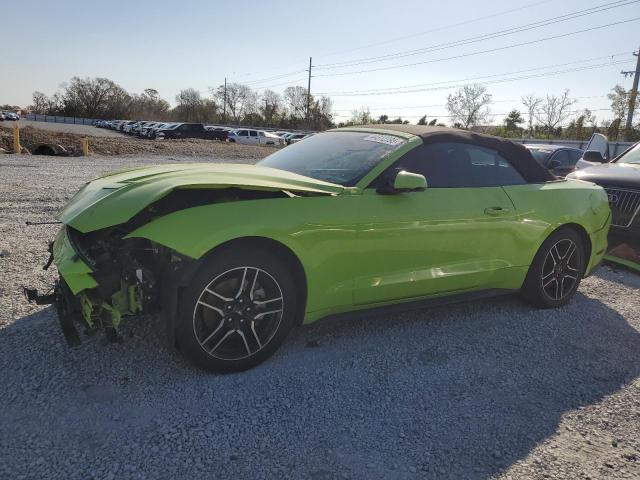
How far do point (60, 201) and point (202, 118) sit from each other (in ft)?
294

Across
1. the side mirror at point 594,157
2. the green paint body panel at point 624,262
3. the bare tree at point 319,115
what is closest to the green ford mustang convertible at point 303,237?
the green paint body panel at point 624,262

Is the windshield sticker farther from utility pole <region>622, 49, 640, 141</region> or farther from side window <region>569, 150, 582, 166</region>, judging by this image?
utility pole <region>622, 49, 640, 141</region>

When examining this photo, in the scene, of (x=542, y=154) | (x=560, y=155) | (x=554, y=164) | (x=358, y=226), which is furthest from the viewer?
(x=560, y=155)

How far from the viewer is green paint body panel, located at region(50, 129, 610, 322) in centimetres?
285

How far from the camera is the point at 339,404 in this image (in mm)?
2889

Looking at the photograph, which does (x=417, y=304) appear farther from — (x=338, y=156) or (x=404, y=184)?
(x=338, y=156)

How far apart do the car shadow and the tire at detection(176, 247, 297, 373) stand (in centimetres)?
16

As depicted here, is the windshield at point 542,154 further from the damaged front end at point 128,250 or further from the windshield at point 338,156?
the damaged front end at point 128,250

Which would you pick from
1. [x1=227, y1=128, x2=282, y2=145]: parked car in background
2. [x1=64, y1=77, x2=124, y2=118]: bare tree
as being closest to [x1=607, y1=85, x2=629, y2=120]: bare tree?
[x1=227, y1=128, x2=282, y2=145]: parked car in background

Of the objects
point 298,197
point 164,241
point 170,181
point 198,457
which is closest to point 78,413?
point 198,457

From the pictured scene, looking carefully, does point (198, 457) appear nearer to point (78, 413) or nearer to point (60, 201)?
point (78, 413)

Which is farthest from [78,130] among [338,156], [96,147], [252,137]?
[338,156]

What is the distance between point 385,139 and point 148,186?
74.2 inches

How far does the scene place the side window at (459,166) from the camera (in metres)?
3.74
